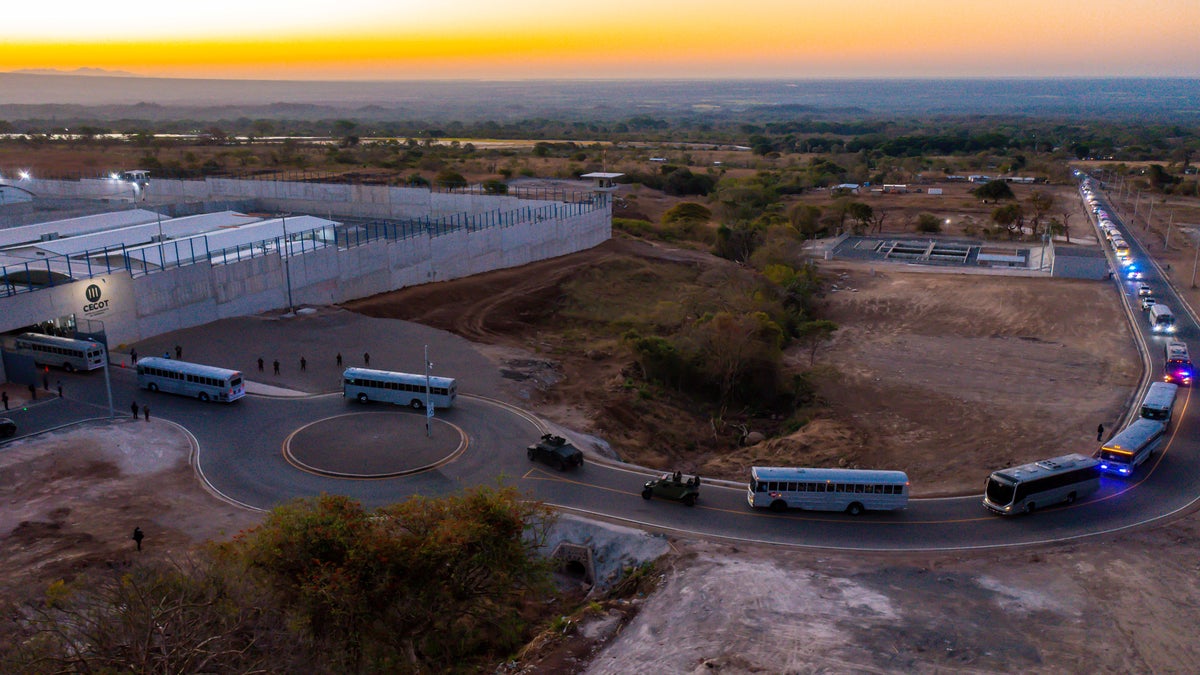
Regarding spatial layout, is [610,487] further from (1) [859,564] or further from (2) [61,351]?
(2) [61,351]

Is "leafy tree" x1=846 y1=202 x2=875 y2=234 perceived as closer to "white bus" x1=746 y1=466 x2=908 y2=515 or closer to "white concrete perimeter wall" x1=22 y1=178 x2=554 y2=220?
"white concrete perimeter wall" x1=22 y1=178 x2=554 y2=220

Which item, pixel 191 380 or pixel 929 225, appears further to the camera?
pixel 929 225

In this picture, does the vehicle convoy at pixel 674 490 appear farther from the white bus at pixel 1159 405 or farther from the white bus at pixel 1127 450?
the white bus at pixel 1159 405

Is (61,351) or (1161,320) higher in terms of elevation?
(61,351)

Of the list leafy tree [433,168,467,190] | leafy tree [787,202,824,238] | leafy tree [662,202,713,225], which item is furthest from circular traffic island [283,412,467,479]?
leafy tree [433,168,467,190]

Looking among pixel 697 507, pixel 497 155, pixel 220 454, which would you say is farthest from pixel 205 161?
pixel 697 507

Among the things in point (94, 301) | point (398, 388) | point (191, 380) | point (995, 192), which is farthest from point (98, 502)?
point (995, 192)

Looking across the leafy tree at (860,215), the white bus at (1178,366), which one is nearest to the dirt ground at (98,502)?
the white bus at (1178,366)
